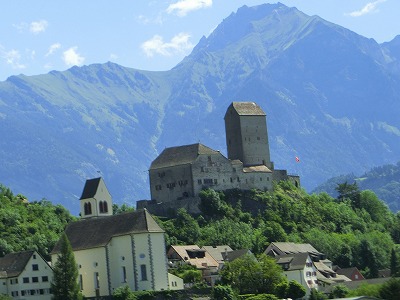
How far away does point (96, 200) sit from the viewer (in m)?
142

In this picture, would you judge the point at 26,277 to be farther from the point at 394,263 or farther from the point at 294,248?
the point at 394,263

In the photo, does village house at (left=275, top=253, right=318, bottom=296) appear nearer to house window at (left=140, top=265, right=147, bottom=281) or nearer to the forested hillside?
house window at (left=140, top=265, right=147, bottom=281)

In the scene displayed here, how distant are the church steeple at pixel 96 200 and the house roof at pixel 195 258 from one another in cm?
1253

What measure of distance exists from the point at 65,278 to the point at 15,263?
357 inches

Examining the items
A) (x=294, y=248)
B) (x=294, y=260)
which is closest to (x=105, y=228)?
(x=294, y=260)

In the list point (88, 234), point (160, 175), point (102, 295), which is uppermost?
point (160, 175)

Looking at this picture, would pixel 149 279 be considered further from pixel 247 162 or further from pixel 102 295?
pixel 247 162

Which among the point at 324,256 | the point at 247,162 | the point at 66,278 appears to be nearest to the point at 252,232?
the point at 324,256

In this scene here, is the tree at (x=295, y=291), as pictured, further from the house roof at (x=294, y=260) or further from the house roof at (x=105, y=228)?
the house roof at (x=105, y=228)

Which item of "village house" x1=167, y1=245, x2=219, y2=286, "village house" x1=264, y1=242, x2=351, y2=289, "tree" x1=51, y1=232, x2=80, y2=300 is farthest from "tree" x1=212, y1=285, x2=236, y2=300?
"village house" x1=264, y1=242, x2=351, y2=289

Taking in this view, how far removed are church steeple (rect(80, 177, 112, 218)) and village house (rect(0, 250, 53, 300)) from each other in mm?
17133

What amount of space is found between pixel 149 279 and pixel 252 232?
46839mm

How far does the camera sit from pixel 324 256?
169750 mm

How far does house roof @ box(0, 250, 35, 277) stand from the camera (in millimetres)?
123950
